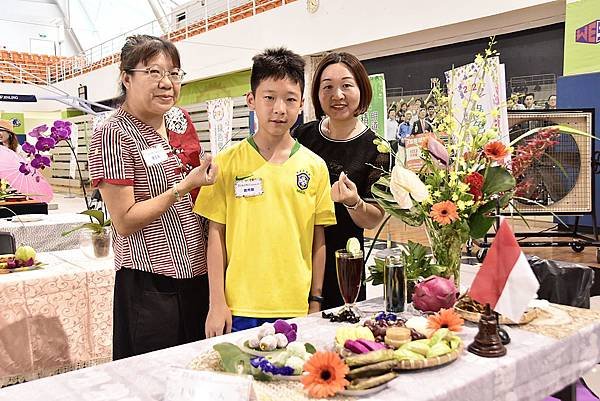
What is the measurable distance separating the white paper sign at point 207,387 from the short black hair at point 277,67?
94 centimetres

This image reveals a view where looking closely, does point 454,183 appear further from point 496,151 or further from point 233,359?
point 233,359

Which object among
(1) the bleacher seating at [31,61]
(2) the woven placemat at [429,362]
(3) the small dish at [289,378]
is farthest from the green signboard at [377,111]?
(1) the bleacher seating at [31,61]

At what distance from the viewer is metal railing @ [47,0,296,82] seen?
1130 cm

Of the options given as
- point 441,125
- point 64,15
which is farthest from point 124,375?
point 64,15

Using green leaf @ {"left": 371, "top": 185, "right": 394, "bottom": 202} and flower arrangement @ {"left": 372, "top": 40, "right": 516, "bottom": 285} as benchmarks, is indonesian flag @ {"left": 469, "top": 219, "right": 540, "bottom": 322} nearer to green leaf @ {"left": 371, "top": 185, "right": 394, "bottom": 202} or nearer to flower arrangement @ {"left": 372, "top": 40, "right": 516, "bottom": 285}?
flower arrangement @ {"left": 372, "top": 40, "right": 516, "bottom": 285}

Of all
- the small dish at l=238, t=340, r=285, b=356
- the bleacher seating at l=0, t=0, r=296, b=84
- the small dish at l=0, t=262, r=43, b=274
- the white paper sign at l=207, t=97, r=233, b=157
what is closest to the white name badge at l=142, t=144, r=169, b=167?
the small dish at l=238, t=340, r=285, b=356

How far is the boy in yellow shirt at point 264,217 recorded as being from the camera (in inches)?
63.2

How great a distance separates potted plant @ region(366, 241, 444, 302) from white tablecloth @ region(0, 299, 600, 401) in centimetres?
21

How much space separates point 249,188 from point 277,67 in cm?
36

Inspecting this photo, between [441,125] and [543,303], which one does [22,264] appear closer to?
[441,125]

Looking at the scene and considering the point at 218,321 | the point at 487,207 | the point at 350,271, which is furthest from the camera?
the point at 218,321

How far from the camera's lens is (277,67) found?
5.38ft

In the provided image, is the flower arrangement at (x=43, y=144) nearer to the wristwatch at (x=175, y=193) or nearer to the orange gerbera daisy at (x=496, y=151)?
the wristwatch at (x=175, y=193)

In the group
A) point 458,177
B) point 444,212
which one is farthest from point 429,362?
point 458,177
